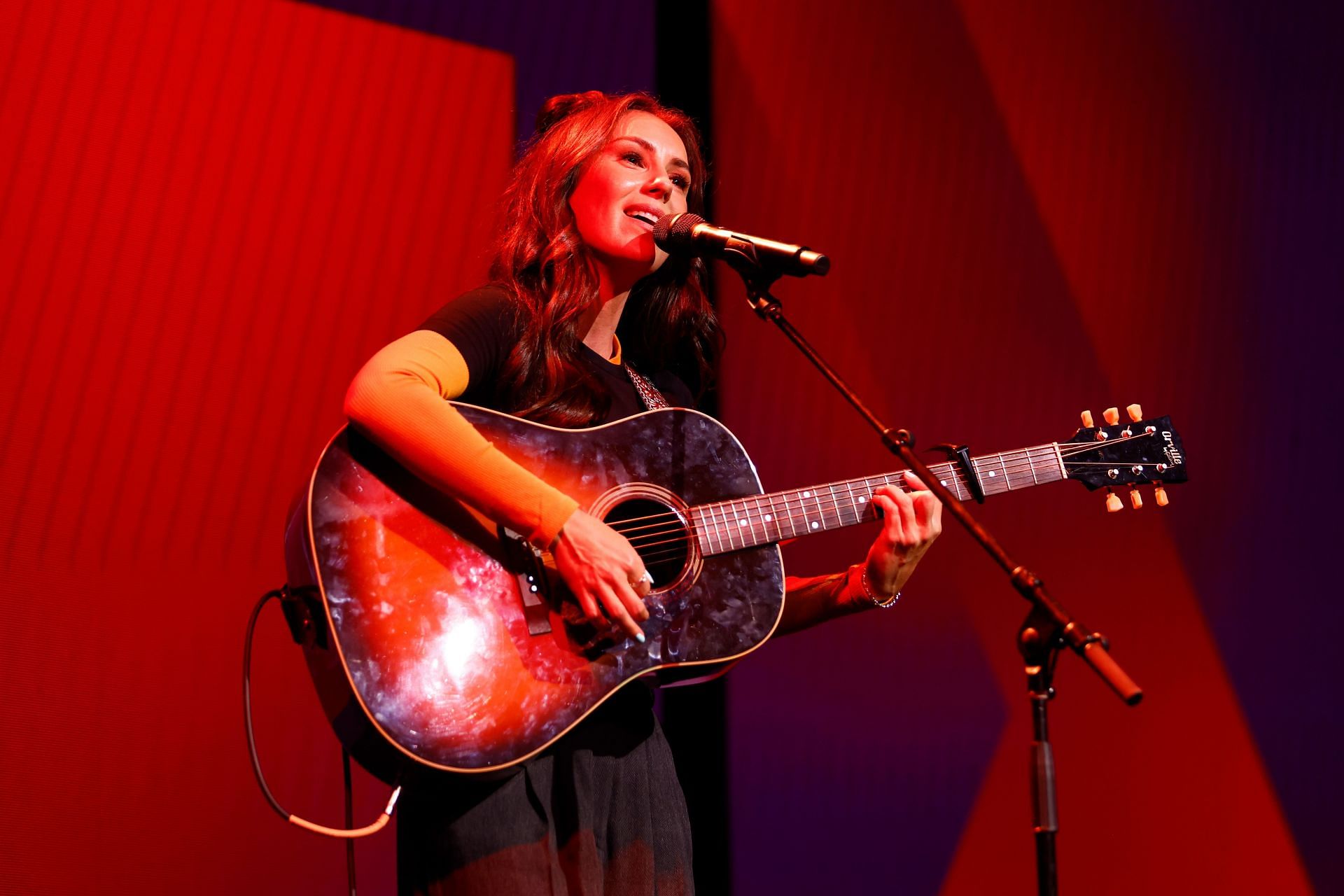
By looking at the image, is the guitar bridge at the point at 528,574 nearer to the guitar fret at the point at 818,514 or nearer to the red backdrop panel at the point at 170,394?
the guitar fret at the point at 818,514

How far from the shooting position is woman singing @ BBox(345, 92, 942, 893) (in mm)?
1682

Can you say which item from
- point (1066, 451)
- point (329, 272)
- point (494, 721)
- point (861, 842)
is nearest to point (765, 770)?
point (861, 842)

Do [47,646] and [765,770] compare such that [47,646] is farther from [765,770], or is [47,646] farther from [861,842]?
[861,842]

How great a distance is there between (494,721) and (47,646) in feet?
3.60

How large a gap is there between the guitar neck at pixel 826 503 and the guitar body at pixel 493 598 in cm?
3

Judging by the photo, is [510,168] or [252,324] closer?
[252,324]

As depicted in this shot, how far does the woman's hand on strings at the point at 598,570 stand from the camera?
168cm

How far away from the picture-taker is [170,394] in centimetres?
232

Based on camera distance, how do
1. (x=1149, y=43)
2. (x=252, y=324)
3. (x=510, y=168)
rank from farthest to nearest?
(x=1149, y=43) → (x=510, y=168) → (x=252, y=324)

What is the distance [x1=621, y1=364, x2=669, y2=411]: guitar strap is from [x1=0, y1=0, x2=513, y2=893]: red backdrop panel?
73 cm

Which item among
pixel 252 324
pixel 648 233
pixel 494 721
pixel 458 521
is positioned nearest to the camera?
pixel 494 721

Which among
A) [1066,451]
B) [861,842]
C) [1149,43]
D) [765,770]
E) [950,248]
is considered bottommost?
[861,842]

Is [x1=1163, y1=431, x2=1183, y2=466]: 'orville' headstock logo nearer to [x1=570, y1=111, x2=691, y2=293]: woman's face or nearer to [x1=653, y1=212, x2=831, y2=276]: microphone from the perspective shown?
[x1=653, y1=212, x2=831, y2=276]: microphone

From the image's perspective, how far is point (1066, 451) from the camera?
214 centimetres
